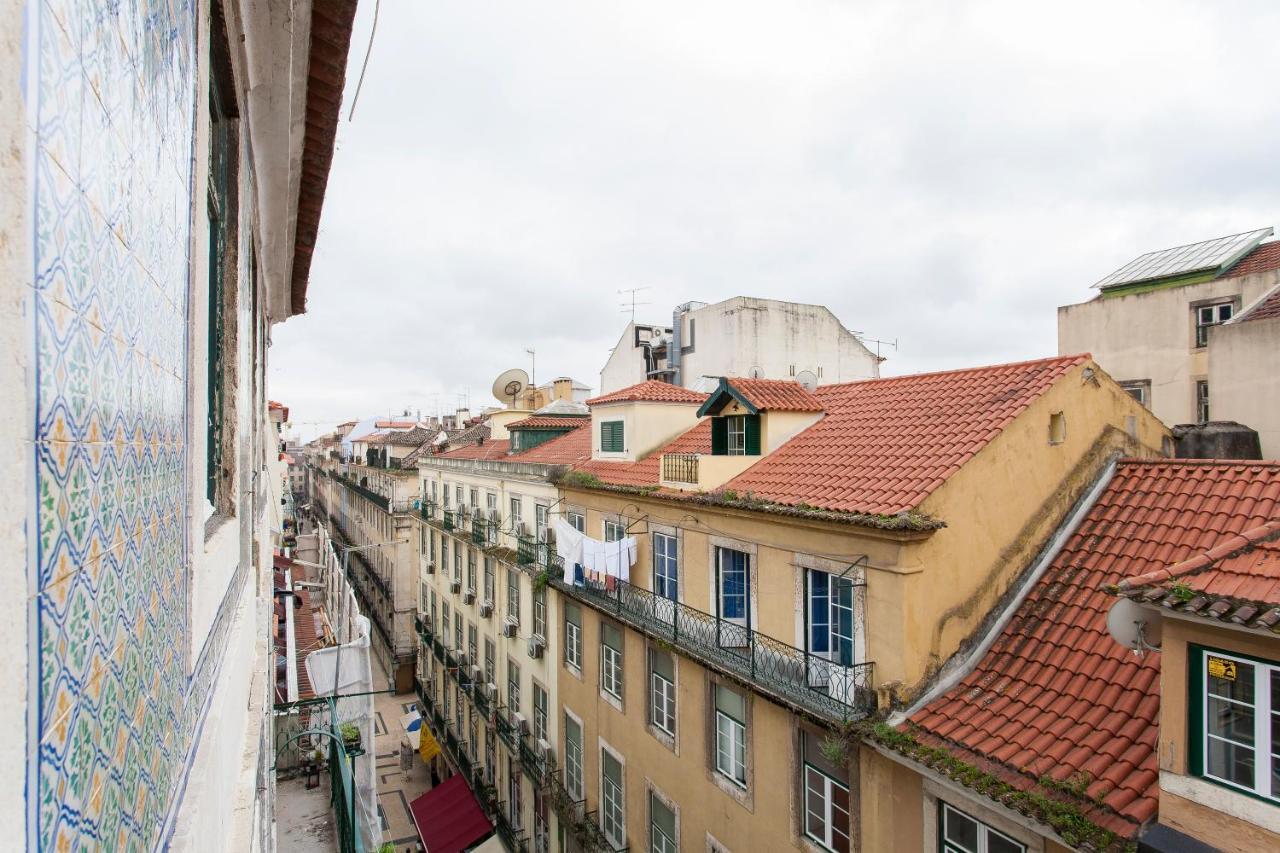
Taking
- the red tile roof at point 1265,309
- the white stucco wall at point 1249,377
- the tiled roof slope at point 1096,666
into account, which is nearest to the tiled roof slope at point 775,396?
the tiled roof slope at point 1096,666

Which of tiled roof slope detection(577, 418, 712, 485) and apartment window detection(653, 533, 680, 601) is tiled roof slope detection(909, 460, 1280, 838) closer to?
apartment window detection(653, 533, 680, 601)

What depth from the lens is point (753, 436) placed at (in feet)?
47.0

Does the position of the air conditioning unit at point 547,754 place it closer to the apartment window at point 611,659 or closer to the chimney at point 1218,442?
the apartment window at point 611,659

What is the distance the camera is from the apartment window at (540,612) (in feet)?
65.8

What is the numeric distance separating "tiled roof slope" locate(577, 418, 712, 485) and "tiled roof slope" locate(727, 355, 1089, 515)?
3106mm

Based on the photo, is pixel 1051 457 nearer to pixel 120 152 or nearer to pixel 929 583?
pixel 929 583

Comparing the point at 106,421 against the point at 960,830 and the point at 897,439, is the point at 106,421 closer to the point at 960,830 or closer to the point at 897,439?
the point at 960,830

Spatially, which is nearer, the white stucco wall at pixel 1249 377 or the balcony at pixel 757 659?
the balcony at pixel 757 659

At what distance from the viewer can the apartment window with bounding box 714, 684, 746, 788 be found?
1199 cm

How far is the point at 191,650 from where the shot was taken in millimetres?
2760

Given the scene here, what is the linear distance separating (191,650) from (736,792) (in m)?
11.1

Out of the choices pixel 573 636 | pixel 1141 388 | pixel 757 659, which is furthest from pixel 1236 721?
pixel 1141 388

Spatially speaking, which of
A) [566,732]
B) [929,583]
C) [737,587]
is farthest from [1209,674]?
[566,732]

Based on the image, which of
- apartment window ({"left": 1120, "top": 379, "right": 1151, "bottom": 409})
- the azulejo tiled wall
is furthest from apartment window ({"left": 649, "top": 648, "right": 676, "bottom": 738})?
apartment window ({"left": 1120, "top": 379, "right": 1151, "bottom": 409})
